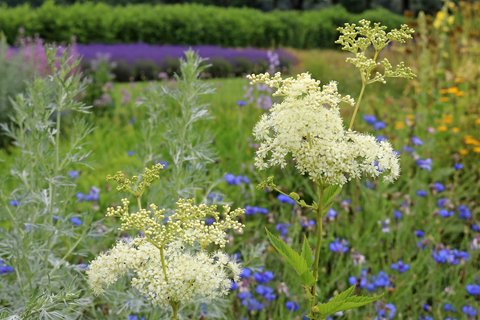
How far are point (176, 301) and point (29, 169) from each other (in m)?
1.69

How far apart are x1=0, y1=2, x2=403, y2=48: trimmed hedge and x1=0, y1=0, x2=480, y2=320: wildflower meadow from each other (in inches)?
313

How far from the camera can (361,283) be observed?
3.57 metres

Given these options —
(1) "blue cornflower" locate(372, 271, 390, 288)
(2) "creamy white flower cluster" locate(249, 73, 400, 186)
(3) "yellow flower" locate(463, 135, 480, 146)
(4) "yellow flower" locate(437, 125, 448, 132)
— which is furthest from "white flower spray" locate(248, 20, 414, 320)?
(4) "yellow flower" locate(437, 125, 448, 132)

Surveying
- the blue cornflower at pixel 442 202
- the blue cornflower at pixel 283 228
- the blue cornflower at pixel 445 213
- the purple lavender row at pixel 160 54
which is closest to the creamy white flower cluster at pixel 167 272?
the blue cornflower at pixel 283 228

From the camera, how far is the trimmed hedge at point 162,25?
643 inches

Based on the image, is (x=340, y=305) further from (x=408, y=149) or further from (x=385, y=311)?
(x=408, y=149)

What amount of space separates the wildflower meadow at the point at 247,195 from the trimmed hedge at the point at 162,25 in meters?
7.94

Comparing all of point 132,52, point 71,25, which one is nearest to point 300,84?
point 132,52

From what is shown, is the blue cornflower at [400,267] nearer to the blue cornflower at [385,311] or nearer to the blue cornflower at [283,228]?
the blue cornflower at [385,311]

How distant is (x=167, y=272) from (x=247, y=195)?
3243mm

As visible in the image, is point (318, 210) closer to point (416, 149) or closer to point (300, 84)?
point (300, 84)

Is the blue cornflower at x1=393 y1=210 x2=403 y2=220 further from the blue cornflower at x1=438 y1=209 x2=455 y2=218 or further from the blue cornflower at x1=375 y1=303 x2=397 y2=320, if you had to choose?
the blue cornflower at x1=375 y1=303 x2=397 y2=320

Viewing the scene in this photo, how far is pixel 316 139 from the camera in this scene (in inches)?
62.1

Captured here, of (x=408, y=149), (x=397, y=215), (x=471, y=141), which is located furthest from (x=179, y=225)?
(x=471, y=141)
